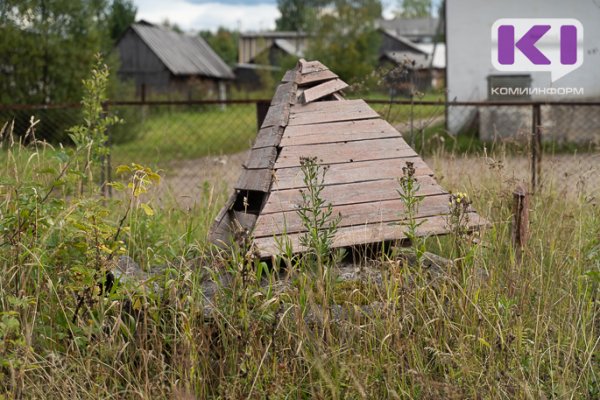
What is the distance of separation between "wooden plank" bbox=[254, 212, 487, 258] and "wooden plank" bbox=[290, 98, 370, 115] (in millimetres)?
824

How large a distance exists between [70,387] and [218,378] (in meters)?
0.57

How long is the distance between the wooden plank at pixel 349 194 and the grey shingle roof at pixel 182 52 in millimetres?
38726

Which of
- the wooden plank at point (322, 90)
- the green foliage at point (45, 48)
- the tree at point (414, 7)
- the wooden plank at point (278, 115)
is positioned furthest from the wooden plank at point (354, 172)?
the tree at point (414, 7)

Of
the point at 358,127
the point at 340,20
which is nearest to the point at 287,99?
the point at 358,127

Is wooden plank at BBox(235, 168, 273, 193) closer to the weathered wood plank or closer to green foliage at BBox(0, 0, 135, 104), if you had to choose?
the weathered wood plank

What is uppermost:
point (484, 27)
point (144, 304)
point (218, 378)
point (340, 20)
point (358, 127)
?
→ point (340, 20)

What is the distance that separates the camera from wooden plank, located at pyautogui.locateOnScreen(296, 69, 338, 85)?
474 centimetres

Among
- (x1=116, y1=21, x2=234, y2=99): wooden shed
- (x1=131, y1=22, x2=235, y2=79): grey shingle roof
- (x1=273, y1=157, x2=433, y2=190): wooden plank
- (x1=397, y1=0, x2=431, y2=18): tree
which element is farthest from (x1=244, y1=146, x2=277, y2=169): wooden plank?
(x1=397, y1=0, x2=431, y2=18): tree

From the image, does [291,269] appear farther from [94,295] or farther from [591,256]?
[591,256]

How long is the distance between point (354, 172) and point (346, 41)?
32.3 m

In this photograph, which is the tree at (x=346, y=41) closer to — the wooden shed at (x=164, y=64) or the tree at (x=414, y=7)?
the wooden shed at (x=164, y=64)

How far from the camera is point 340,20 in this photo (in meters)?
36.5

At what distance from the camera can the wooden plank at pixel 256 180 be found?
4.25 m

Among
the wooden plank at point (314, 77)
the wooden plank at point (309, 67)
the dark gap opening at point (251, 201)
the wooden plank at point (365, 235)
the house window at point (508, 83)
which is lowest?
the wooden plank at point (365, 235)
